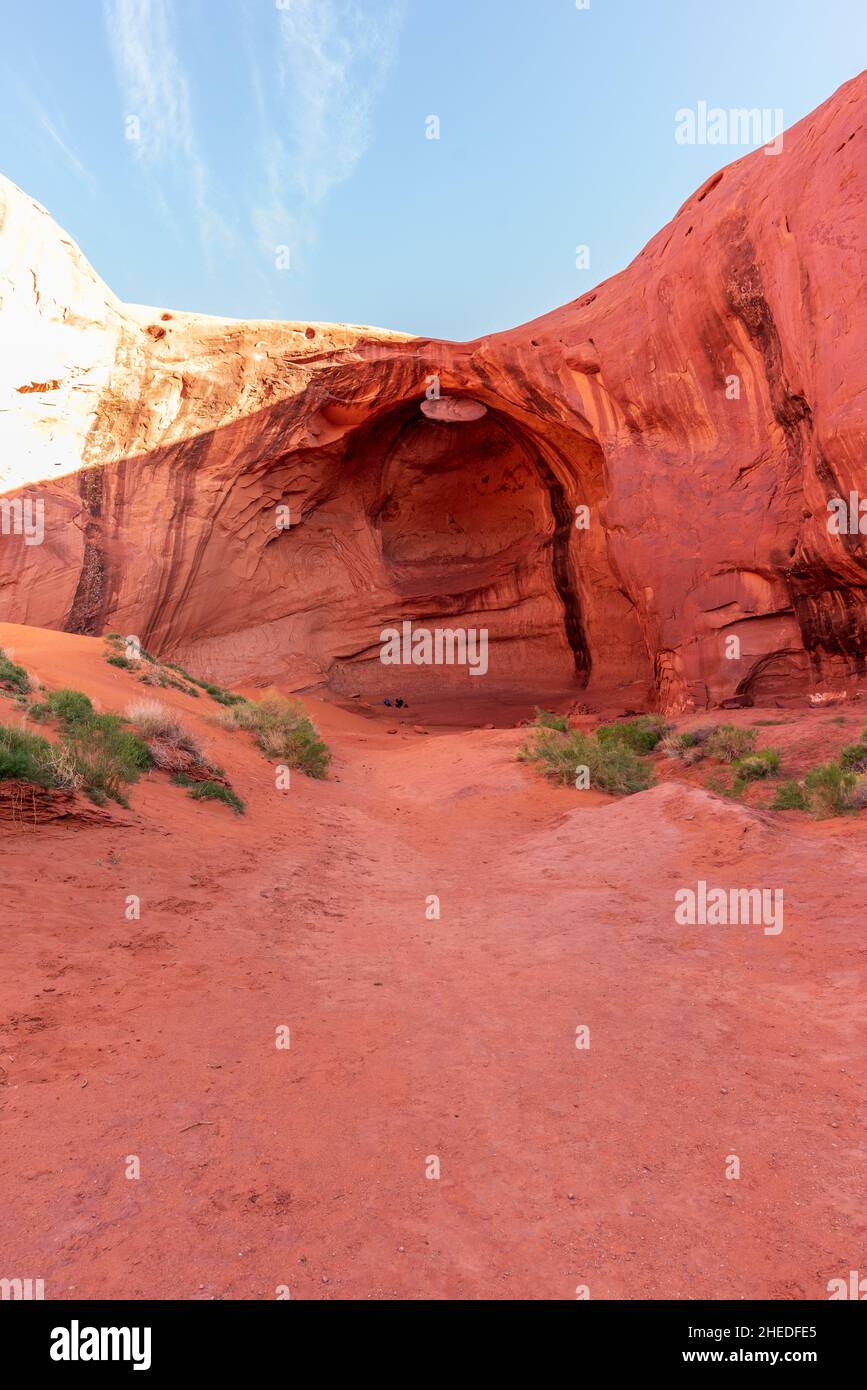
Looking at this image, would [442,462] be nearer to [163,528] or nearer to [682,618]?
[163,528]

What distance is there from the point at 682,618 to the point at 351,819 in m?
11.0

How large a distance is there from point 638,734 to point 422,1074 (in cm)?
1234

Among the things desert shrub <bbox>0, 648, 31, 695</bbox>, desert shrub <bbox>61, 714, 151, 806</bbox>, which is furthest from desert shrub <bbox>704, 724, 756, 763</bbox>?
desert shrub <bbox>0, 648, 31, 695</bbox>

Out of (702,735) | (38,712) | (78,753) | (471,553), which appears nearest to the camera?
(78,753)

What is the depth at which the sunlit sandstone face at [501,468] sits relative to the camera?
14578 mm

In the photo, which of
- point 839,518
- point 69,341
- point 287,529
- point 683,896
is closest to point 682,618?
point 839,518

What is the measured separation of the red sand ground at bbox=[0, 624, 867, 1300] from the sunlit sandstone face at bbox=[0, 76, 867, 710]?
34.0ft

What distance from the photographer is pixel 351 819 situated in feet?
34.9

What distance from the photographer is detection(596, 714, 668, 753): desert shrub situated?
48.8 feet

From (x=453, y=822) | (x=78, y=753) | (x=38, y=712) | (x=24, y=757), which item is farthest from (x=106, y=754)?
(x=453, y=822)

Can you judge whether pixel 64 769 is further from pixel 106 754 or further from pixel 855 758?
pixel 855 758

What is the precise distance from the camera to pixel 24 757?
639 cm

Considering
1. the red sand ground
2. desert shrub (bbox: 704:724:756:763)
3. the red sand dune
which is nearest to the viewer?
the red sand ground

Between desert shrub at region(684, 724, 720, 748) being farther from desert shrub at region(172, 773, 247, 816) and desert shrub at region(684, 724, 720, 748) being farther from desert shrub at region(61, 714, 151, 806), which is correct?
desert shrub at region(61, 714, 151, 806)
